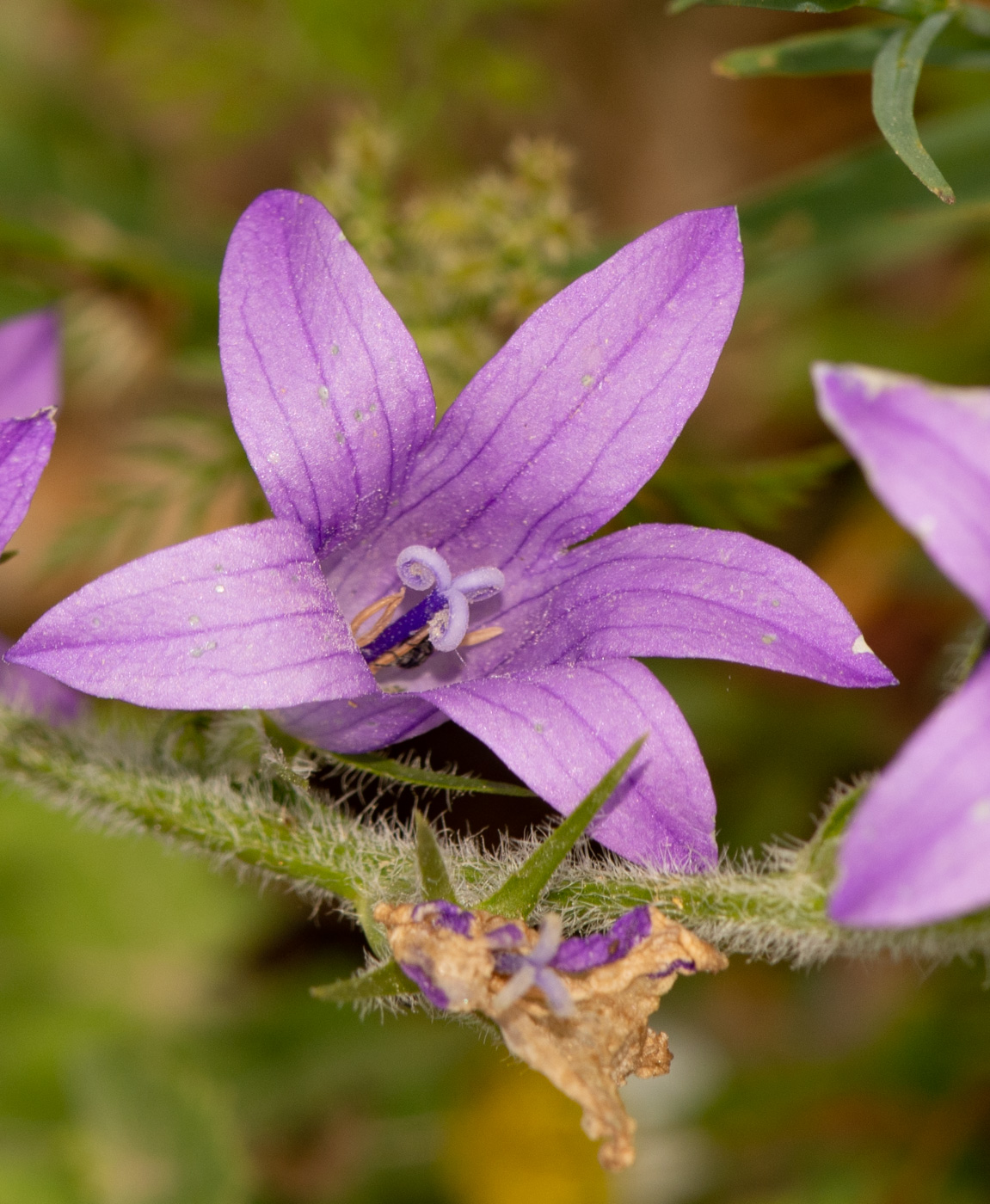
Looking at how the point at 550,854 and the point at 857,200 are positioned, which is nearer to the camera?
the point at 550,854

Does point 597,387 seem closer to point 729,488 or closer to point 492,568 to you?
point 492,568

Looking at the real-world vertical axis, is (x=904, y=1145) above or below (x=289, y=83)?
below

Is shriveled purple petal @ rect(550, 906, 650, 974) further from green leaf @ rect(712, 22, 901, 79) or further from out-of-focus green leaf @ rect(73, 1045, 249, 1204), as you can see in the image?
out-of-focus green leaf @ rect(73, 1045, 249, 1204)

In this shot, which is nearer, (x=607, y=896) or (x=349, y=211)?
(x=607, y=896)

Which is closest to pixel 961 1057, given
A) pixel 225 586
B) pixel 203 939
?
pixel 203 939

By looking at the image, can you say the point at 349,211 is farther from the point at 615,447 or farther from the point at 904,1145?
the point at 904,1145

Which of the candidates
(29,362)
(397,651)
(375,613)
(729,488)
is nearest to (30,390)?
(29,362)

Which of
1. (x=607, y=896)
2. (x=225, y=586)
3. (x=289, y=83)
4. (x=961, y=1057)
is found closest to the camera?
(x=225, y=586)

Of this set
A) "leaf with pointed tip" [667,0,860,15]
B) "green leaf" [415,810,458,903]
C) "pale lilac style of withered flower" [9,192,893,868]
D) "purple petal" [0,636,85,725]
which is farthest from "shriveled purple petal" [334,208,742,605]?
"purple petal" [0,636,85,725]
